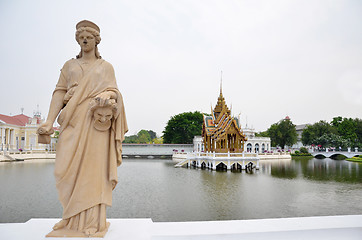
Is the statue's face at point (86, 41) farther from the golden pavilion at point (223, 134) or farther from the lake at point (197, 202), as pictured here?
the golden pavilion at point (223, 134)

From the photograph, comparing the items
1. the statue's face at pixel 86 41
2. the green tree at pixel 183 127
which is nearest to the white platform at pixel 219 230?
the statue's face at pixel 86 41

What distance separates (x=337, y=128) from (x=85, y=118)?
5431cm

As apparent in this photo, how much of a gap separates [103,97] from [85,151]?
0.56 meters

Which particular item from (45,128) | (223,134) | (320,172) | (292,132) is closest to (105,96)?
(45,128)

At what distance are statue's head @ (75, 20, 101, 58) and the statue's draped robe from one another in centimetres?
22

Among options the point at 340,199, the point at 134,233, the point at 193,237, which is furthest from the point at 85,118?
the point at 340,199

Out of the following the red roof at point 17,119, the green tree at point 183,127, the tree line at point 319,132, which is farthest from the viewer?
the tree line at point 319,132

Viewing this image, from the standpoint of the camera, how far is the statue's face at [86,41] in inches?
94.3

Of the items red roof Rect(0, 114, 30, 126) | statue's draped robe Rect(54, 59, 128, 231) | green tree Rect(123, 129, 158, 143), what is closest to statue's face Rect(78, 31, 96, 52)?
statue's draped robe Rect(54, 59, 128, 231)

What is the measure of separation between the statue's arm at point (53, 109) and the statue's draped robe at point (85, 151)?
60 mm

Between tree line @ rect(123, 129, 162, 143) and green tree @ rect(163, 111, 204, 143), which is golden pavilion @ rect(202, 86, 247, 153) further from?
tree line @ rect(123, 129, 162, 143)

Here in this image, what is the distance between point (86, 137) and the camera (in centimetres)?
226

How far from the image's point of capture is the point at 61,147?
2.23 meters

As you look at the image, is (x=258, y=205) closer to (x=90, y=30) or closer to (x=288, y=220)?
(x=288, y=220)
